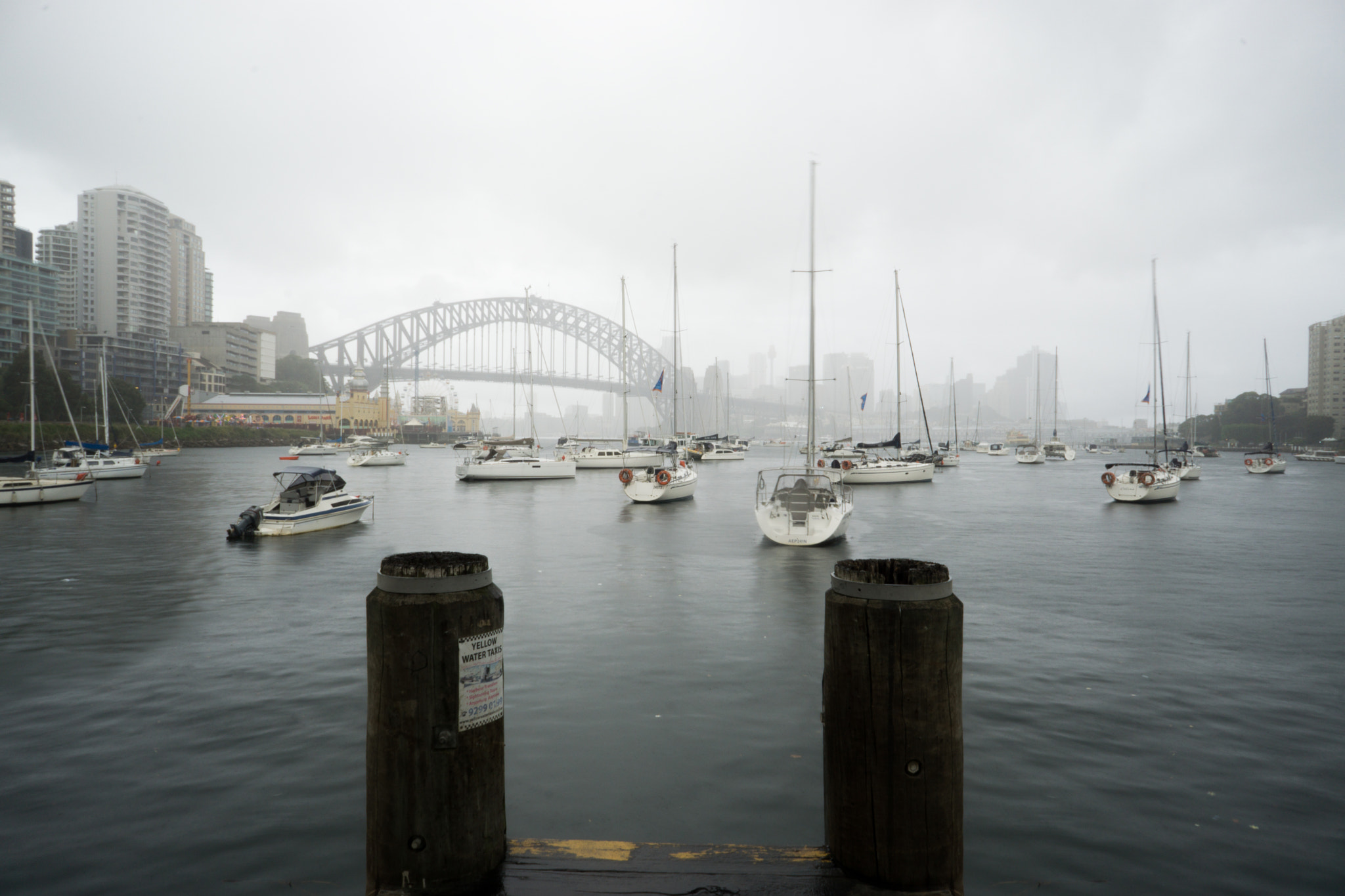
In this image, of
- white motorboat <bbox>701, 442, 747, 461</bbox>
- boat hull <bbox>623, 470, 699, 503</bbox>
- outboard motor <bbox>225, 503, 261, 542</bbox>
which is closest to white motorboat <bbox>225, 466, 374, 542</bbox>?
outboard motor <bbox>225, 503, 261, 542</bbox>

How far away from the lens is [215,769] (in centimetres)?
619

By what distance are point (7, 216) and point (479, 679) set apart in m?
194

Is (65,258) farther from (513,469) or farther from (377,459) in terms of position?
(513,469)

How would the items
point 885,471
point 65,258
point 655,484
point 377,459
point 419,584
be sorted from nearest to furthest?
point 419,584, point 655,484, point 885,471, point 377,459, point 65,258

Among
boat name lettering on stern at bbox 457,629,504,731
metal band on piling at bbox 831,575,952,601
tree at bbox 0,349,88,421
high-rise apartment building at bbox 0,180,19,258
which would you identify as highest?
high-rise apartment building at bbox 0,180,19,258

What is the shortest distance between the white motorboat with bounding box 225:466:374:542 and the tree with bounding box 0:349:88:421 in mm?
75532

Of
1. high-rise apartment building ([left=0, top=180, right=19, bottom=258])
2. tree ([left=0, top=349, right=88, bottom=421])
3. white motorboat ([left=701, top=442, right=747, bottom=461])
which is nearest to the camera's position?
tree ([left=0, top=349, right=88, bottom=421])

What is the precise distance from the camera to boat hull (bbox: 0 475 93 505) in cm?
2891

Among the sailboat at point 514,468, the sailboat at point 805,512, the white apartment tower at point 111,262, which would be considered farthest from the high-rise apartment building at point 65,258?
the sailboat at point 805,512

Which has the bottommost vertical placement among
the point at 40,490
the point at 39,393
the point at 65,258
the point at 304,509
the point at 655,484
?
the point at 304,509

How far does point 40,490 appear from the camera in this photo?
2992 cm

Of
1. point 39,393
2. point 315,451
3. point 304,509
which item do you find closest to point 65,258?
point 39,393

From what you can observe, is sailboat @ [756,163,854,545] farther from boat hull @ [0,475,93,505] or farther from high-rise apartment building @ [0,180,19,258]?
high-rise apartment building @ [0,180,19,258]

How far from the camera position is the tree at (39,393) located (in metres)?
79.4
